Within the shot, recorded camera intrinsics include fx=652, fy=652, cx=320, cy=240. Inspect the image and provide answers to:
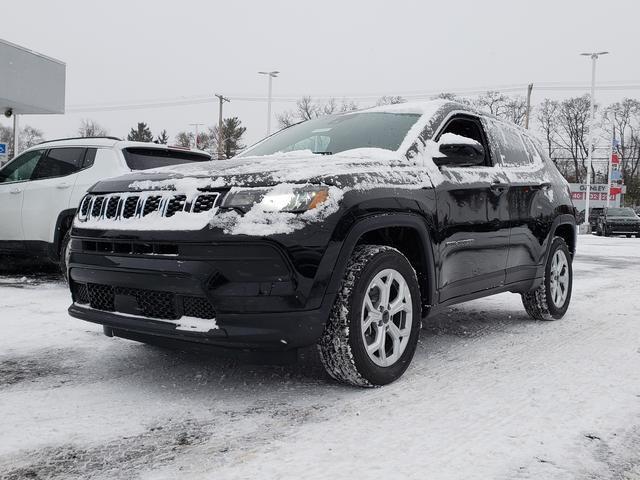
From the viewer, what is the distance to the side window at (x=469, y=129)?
4.64 metres

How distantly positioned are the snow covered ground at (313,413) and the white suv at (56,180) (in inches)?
96.9

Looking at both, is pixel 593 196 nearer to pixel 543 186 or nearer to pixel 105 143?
pixel 543 186

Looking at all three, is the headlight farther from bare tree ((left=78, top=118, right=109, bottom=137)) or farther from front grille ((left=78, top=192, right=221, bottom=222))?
bare tree ((left=78, top=118, right=109, bottom=137))

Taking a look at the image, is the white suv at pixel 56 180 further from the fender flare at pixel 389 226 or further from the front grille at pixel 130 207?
the fender flare at pixel 389 226

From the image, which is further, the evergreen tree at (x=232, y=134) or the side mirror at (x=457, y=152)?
the evergreen tree at (x=232, y=134)

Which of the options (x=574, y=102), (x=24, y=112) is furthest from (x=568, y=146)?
(x=24, y=112)

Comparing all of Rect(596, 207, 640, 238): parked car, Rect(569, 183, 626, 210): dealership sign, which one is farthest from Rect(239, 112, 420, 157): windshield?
Rect(569, 183, 626, 210): dealership sign

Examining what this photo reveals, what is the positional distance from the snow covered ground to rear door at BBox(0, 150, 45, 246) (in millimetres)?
3052

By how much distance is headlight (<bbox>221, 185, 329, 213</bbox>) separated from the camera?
3.14m

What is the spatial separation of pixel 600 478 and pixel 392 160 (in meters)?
2.07

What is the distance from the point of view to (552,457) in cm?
259

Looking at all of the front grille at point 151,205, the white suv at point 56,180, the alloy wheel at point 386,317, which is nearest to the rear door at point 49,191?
the white suv at point 56,180

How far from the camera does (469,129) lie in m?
4.93

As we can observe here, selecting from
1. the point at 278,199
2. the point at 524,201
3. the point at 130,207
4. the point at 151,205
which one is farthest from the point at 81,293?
the point at 524,201
